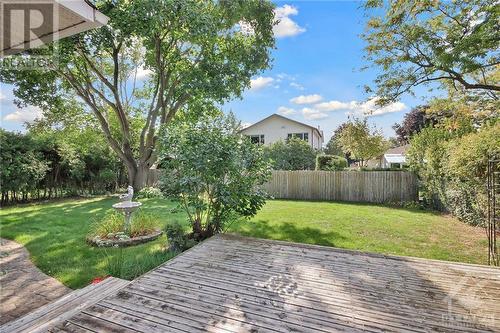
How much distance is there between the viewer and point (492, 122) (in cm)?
765

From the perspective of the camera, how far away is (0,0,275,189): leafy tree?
30.0 ft

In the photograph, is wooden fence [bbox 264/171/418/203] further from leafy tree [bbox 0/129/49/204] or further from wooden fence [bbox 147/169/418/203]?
leafy tree [bbox 0/129/49/204]

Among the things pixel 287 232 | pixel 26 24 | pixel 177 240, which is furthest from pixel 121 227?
pixel 26 24

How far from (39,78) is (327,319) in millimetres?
14002

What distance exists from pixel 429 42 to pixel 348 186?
675cm

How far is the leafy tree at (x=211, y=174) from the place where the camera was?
197 inches

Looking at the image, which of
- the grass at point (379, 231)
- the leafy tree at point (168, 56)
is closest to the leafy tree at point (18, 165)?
the leafy tree at point (168, 56)

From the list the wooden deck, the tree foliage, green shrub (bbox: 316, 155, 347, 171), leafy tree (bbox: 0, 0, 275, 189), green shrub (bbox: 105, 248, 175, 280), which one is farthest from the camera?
green shrub (bbox: 316, 155, 347, 171)

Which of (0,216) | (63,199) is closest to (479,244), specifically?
(0,216)

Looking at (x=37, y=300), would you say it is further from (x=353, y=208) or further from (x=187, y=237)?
(x=353, y=208)

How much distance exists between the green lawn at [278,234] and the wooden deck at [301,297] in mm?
1353

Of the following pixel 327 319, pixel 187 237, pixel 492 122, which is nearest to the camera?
pixel 327 319

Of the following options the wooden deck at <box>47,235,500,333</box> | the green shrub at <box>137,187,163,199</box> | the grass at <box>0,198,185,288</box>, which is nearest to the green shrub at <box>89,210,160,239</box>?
the grass at <box>0,198,185,288</box>

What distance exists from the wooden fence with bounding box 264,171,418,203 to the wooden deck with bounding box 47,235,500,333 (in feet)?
25.6
